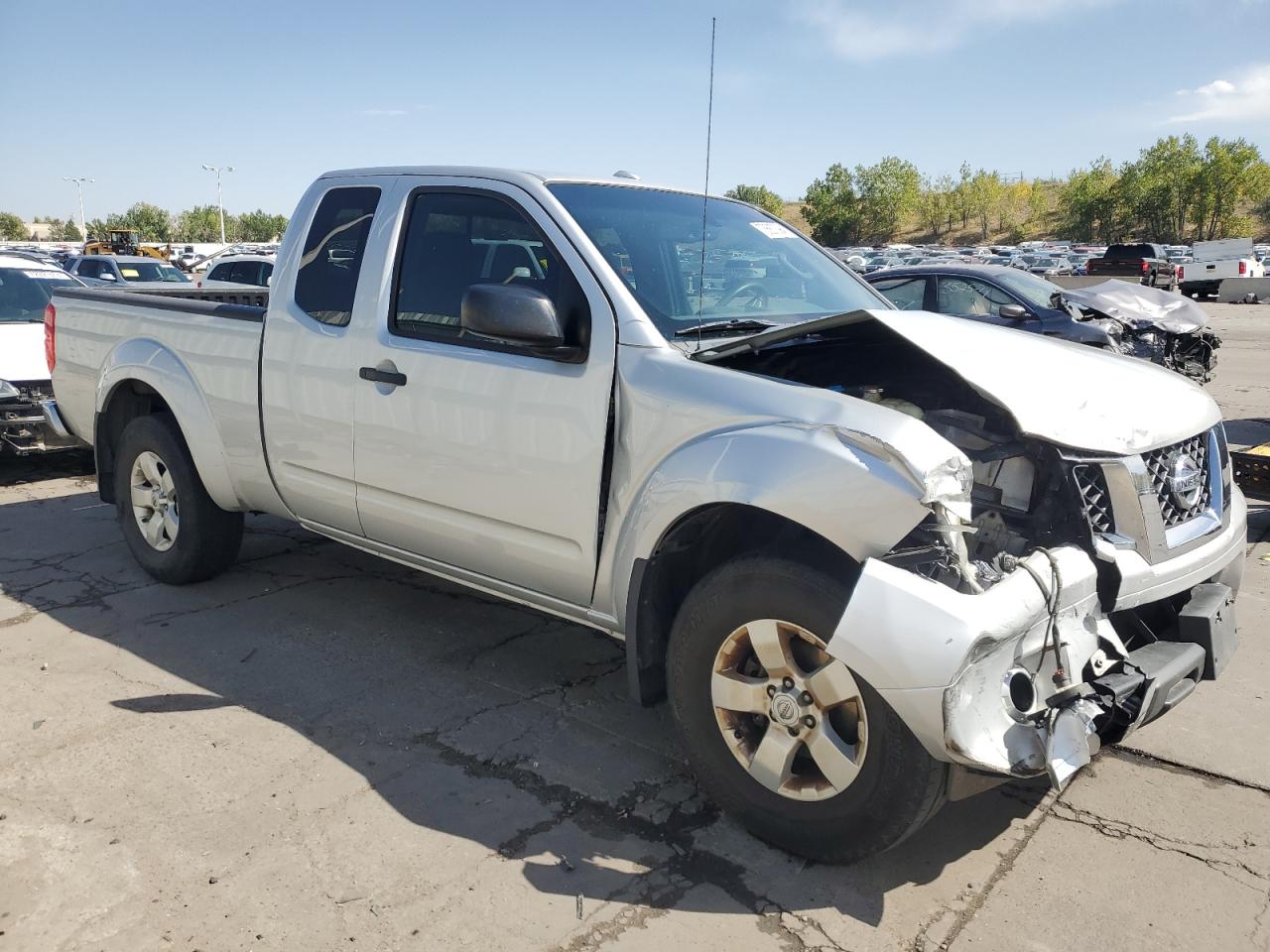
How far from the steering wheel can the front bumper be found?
1.47 m

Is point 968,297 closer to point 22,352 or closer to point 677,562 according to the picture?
point 677,562

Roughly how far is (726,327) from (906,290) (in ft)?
27.6

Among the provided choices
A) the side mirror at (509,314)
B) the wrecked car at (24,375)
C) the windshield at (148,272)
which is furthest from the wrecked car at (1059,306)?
the windshield at (148,272)

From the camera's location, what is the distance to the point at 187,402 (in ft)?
15.7

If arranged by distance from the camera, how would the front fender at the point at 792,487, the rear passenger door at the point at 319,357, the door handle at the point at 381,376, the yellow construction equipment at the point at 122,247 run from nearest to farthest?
the front fender at the point at 792,487, the door handle at the point at 381,376, the rear passenger door at the point at 319,357, the yellow construction equipment at the point at 122,247

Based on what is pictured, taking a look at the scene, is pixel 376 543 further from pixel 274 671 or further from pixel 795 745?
pixel 795 745

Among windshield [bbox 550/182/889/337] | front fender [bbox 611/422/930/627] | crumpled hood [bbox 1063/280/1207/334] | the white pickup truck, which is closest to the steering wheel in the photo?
windshield [bbox 550/182/889/337]

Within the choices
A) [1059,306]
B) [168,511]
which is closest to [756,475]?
[168,511]

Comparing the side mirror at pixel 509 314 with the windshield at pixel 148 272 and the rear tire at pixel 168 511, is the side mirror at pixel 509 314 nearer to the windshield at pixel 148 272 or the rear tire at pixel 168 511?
the rear tire at pixel 168 511

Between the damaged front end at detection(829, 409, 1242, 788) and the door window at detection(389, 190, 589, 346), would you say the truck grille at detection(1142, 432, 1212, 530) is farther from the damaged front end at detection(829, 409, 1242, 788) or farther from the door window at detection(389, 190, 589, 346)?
the door window at detection(389, 190, 589, 346)

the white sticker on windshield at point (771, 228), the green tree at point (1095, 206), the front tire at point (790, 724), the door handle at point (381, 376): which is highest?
the green tree at point (1095, 206)

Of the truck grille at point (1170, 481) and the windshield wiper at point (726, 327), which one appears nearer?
the truck grille at point (1170, 481)

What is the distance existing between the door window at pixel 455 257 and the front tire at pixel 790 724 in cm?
138

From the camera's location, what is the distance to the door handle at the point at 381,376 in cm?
381
